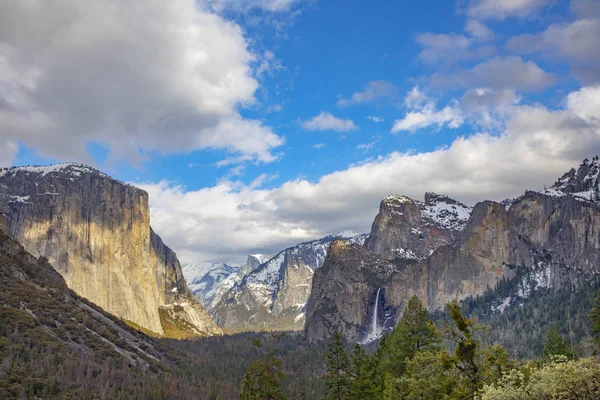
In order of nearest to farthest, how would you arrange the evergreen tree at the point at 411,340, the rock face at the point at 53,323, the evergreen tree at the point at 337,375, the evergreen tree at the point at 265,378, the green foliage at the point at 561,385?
the green foliage at the point at 561,385 → the evergreen tree at the point at 265,378 → the evergreen tree at the point at 411,340 → the evergreen tree at the point at 337,375 → the rock face at the point at 53,323

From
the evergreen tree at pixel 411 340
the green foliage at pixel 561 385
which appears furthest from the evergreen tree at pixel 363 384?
the green foliage at pixel 561 385

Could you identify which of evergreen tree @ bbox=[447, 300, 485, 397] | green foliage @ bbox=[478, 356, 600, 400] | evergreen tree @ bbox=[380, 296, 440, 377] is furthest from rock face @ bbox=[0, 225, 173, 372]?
green foliage @ bbox=[478, 356, 600, 400]

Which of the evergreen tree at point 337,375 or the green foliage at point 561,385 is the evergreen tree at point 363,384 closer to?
the evergreen tree at point 337,375

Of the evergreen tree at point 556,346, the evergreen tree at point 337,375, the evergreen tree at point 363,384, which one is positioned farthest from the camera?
the evergreen tree at point 556,346

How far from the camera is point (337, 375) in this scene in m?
60.5

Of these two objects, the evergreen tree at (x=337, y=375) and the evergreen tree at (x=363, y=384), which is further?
the evergreen tree at (x=337, y=375)

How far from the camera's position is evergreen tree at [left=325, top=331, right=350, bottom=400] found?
59938mm

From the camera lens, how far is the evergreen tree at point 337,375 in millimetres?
59938

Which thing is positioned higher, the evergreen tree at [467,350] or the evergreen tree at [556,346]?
the evergreen tree at [467,350]

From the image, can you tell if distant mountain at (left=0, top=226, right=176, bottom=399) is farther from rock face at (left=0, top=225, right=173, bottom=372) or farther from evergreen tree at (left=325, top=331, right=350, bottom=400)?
evergreen tree at (left=325, top=331, right=350, bottom=400)

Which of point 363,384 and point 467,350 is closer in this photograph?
point 467,350

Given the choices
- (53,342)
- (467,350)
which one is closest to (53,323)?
→ (53,342)

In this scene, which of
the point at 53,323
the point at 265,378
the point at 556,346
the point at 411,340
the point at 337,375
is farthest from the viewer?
the point at 53,323

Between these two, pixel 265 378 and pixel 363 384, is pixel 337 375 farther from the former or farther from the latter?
pixel 265 378
